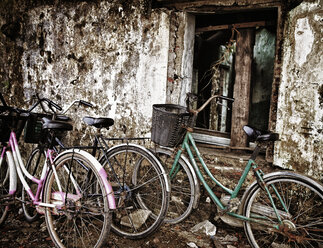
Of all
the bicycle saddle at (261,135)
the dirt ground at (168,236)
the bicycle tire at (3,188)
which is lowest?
the dirt ground at (168,236)

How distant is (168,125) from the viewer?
2908 millimetres

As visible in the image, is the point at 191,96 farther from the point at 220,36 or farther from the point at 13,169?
the point at 220,36

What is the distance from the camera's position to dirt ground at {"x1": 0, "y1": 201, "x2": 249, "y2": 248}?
3014 millimetres

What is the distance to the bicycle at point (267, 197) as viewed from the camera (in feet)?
8.07

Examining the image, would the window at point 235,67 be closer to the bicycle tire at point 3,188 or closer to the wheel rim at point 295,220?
the wheel rim at point 295,220

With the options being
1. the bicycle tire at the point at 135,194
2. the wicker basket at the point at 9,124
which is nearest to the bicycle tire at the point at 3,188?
the wicker basket at the point at 9,124

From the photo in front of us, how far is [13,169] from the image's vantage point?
3.21 m

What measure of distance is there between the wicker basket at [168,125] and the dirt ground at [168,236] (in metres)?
1.25

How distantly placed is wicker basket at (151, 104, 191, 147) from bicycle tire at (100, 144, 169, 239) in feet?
0.84

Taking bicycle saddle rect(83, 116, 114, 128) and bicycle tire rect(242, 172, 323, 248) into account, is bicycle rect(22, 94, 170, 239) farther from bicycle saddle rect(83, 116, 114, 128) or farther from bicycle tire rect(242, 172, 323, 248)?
bicycle tire rect(242, 172, 323, 248)

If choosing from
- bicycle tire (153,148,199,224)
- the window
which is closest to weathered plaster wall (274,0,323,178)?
the window

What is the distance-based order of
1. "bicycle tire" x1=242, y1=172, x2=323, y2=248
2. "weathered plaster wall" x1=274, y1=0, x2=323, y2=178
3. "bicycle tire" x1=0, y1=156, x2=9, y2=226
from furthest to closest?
"bicycle tire" x1=0, y1=156, x2=9, y2=226
"weathered plaster wall" x1=274, y1=0, x2=323, y2=178
"bicycle tire" x1=242, y1=172, x2=323, y2=248

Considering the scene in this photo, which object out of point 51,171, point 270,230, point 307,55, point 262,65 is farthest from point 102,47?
point 262,65

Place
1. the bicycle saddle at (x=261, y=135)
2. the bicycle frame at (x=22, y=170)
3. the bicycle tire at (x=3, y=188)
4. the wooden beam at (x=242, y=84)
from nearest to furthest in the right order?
the bicycle saddle at (x=261, y=135) → the bicycle frame at (x=22, y=170) → the bicycle tire at (x=3, y=188) → the wooden beam at (x=242, y=84)
